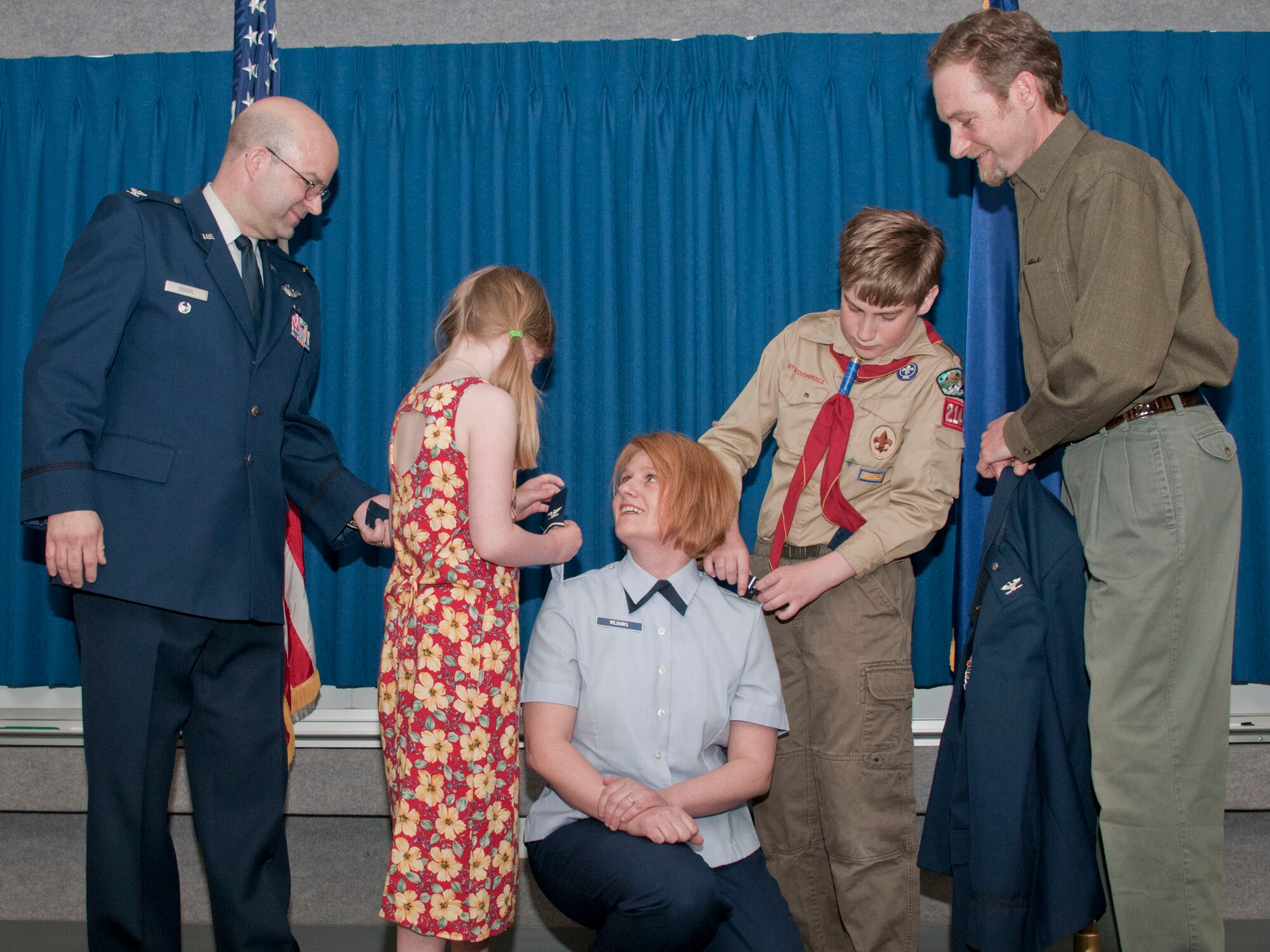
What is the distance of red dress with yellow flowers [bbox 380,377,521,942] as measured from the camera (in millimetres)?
1799

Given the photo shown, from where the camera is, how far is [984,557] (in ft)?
6.54

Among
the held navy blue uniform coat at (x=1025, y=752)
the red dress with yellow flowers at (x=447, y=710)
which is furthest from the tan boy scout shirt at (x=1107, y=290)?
the red dress with yellow flowers at (x=447, y=710)

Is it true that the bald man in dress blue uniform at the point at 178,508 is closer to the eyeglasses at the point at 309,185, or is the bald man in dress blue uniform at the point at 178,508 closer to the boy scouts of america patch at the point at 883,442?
the eyeglasses at the point at 309,185

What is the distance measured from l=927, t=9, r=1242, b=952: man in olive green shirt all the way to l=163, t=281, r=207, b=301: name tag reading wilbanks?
1621 millimetres

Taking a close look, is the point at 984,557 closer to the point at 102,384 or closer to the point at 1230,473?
the point at 1230,473

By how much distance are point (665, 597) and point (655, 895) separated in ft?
1.80

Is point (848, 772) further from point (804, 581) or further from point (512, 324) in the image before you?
point (512, 324)

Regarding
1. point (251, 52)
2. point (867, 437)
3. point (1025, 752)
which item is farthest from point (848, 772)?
point (251, 52)

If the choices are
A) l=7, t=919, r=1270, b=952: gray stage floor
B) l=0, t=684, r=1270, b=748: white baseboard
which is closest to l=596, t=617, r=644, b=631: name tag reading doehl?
l=0, t=684, r=1270, b=748: white baseboard

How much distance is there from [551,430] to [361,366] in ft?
2.01

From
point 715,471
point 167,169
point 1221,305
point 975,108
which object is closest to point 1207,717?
point 715,471

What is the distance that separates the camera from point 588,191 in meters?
3.00

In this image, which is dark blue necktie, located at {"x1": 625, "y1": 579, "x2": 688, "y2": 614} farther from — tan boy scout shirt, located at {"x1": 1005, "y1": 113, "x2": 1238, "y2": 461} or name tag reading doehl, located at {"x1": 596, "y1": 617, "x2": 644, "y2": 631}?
tan boy scout shirt, located at {"x1": 1005, "y1": 113, "x2": 1238, "y2": 461}

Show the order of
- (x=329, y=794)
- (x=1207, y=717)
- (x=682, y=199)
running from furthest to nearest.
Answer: (x=682, y=199), (x=329, y=794), (x=1207, y=717)
